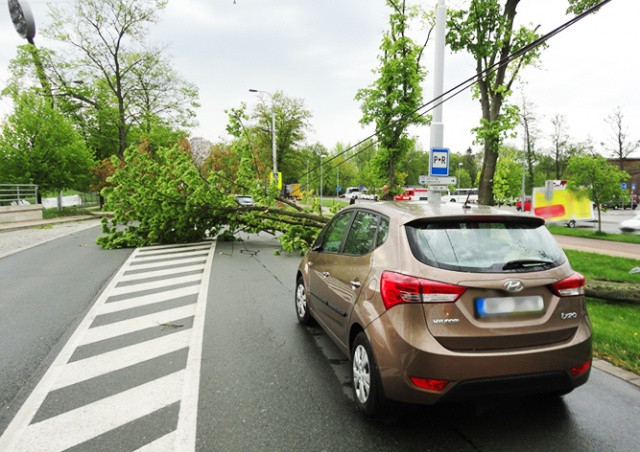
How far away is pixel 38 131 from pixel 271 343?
2940 centimetres

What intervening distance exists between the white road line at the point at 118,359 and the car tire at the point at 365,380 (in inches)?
92.0

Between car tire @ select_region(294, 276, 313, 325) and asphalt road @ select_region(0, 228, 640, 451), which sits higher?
car tire @ select_region(294, 276, 313, 325)

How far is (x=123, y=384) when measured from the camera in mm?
3865

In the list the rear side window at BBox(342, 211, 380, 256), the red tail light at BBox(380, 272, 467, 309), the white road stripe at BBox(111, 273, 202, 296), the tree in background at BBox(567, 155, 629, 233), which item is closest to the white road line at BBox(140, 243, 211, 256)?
the white road stripe at BBox(111, 273, 202, 296)

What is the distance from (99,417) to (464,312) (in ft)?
9.22

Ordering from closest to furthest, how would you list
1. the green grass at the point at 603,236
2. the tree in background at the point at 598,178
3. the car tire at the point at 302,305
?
the car tire at the point at 302,305, the green grass at the point at 603,236, the tree in background at the point at 598,178

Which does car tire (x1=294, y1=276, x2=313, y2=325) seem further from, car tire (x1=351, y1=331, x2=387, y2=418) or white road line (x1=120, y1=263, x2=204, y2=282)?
white road line (x1=120, y1=263, x2=204, y2=282)

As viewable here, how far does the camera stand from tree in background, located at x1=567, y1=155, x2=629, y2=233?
66.1 ft

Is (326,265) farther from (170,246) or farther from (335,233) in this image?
(170,246)

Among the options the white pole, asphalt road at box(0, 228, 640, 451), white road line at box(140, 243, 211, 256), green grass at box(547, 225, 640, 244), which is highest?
the white pole

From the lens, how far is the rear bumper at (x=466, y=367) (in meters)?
2.73

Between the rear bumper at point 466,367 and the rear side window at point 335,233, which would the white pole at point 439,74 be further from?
the rear bumper at point 466,367

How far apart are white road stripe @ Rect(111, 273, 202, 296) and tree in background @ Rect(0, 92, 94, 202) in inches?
939

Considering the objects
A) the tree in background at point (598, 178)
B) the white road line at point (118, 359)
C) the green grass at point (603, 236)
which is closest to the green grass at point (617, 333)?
the white road line at point (118, 359)
